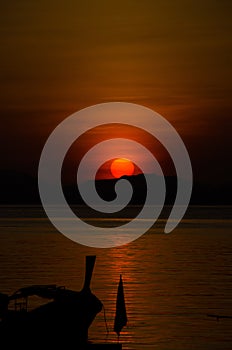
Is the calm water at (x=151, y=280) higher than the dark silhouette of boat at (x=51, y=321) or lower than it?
higher

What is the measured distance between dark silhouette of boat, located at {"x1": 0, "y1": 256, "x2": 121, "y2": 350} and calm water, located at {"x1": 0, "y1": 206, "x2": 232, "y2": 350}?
4416 millimetres

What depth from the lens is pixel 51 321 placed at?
35.7 m

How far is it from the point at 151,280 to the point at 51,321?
114 ft

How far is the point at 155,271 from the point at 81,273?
8.07m

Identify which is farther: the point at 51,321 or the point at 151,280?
the point at 151,280

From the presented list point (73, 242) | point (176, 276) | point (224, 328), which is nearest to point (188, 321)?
point (224, 328)

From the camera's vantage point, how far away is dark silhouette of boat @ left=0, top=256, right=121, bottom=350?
34.2m

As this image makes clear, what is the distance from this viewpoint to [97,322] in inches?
1866

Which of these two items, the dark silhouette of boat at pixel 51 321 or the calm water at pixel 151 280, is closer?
the dark silhouette of boat at pixel 51 321

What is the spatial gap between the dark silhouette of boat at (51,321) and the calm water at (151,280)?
4416 mm

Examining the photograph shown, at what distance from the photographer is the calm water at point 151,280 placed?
145ft

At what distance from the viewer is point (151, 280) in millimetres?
70062

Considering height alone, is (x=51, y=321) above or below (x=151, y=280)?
below

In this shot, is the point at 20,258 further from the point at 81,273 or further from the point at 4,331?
the point at 4,331
